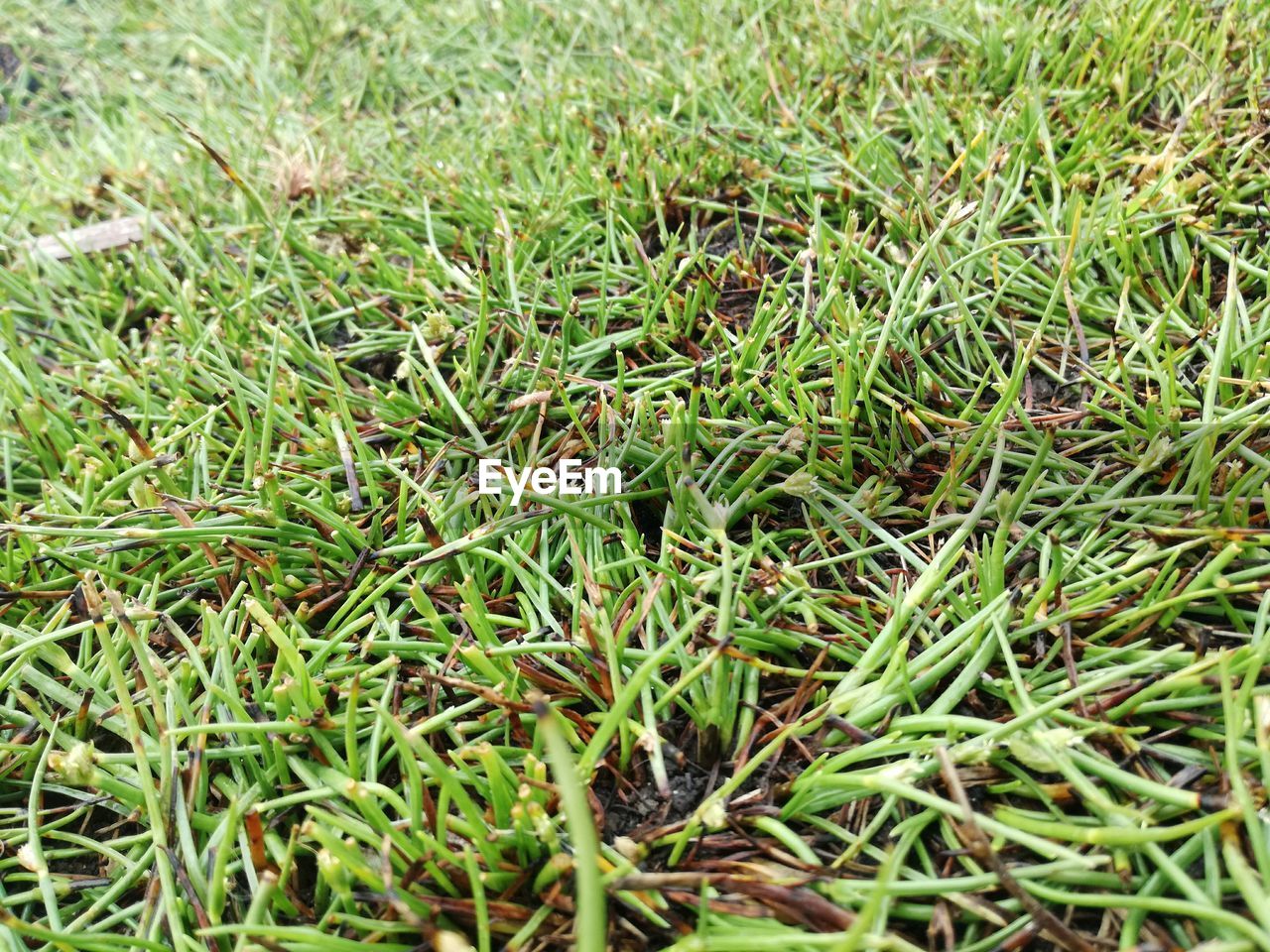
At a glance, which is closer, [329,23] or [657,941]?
[657,941]

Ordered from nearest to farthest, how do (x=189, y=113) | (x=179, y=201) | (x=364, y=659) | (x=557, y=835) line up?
(x=557, y=835) → (x=364, y=659) → (x=179, y=201) → (x=189, y=113)

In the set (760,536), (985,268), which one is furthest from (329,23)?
(760,536)

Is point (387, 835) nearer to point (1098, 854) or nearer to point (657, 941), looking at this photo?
point (657, 941)

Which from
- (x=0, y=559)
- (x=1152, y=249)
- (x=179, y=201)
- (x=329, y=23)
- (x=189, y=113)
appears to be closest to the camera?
(x=0, y=559)

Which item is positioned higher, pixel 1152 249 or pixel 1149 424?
pixel 1152 249

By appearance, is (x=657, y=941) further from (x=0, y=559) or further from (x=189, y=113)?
(x=189, y=113)

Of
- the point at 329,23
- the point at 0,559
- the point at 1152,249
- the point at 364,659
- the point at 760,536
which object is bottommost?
the point at 0,559
